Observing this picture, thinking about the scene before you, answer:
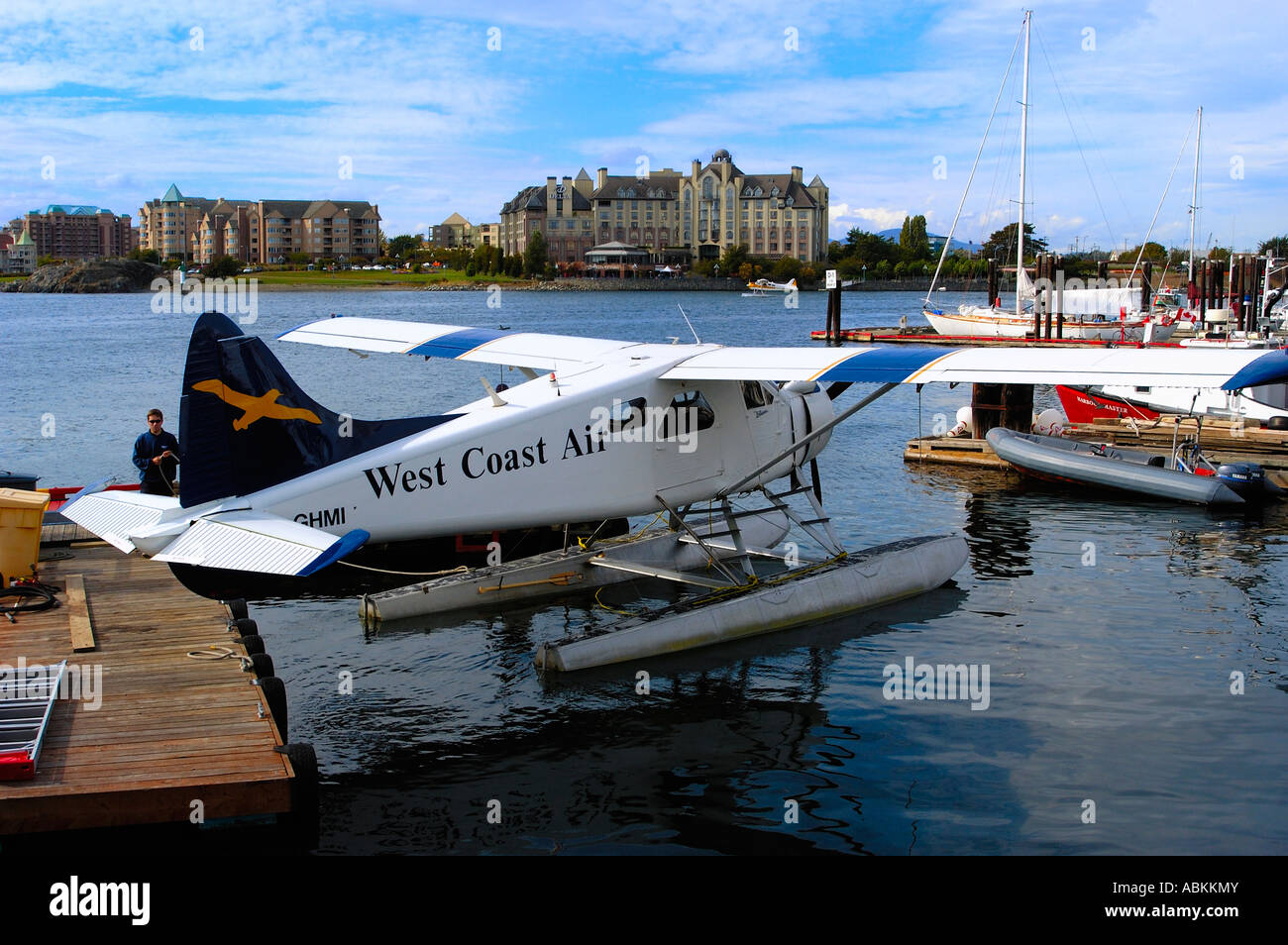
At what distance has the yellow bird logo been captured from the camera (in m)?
10.0

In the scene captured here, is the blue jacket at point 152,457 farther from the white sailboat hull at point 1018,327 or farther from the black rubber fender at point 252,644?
the white sailboat hull at point 1018,327

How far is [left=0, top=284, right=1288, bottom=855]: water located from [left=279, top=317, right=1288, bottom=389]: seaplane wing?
10.3 feet

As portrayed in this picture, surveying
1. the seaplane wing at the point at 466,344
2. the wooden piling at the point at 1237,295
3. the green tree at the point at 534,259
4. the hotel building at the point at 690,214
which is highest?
the hotel building at the point at 690,214

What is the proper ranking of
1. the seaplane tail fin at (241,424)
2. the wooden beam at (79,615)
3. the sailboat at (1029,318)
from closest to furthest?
the wooden beam at (79,615)
the seaplane tail fin at (241,424)
the sailboat at (1029,318)

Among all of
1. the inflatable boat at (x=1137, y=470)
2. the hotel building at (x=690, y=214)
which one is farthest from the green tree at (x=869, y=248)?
the inflatable boat at (x=1137, y=470)

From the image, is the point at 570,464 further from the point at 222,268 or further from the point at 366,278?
the point at 366,278

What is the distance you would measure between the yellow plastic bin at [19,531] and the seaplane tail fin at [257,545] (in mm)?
2304

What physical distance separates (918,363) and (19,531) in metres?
9.07

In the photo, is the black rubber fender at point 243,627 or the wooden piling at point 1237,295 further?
the wooden piling at point 1237,295

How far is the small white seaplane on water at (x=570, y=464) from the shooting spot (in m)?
9.83

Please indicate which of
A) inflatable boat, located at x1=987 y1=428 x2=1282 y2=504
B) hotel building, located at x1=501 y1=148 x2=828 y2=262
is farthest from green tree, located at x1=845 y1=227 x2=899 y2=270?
inflatable boat, located at x1=987 y1=428 x2=1282 y2=504

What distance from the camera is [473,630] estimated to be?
1306cm

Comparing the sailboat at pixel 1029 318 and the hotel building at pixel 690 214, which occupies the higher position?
the hotel building at pixel 690 214
